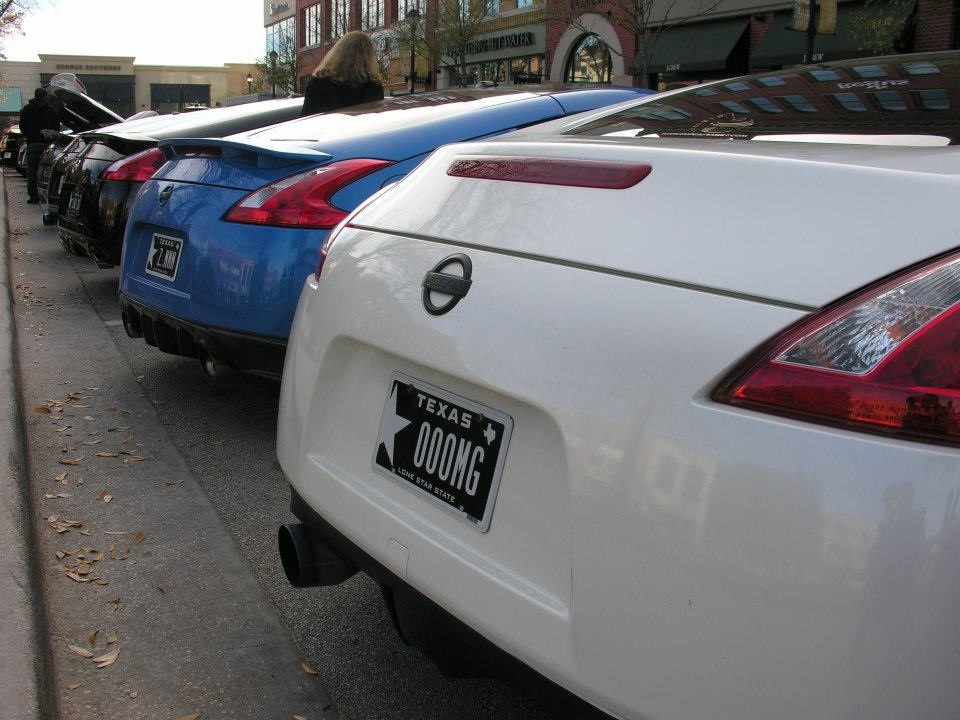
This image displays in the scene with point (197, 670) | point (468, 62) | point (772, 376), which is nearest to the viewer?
point (772, 376)

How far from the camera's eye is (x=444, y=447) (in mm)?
1686

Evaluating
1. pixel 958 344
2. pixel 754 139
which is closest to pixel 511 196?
pixel 754 139

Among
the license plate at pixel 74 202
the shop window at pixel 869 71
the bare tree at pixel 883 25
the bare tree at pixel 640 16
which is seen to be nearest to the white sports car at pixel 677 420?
the shop window at pixel 869 71

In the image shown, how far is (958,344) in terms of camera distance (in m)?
1.13

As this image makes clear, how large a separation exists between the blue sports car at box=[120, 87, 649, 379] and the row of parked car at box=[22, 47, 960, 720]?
1.27 meters

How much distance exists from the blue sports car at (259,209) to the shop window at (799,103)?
5.60 ft

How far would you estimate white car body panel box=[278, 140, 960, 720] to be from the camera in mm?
1086

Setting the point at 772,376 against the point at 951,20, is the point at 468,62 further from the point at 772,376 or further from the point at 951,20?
the point at 772,376

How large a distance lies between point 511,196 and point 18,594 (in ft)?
5.74

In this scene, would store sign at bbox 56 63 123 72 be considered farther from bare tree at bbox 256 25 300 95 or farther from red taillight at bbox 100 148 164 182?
red taillight at bbox 100 148 164 182

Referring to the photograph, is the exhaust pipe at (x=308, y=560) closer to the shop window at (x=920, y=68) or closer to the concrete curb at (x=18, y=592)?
the concrete curb at (x=18, y=592)

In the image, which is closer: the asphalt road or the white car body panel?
the white car body panel

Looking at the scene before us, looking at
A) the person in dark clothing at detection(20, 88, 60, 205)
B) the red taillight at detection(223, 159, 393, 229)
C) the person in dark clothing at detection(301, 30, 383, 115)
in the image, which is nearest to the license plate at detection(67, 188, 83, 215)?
the person in dark clothing at detection(301, 30, 383, 115)

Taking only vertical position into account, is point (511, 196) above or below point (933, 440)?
above
